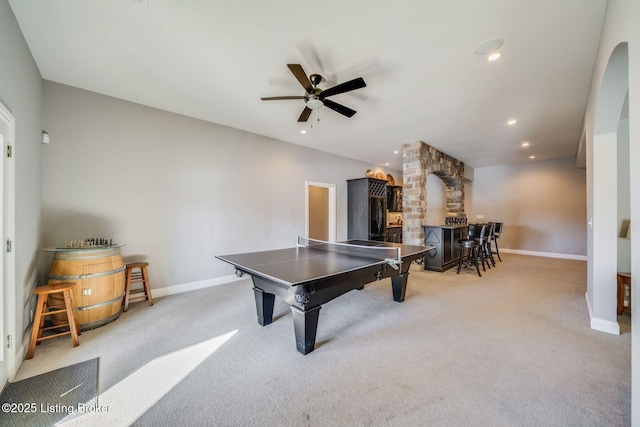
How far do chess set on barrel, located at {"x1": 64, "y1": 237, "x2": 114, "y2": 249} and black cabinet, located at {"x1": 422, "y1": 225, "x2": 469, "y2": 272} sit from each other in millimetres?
5321

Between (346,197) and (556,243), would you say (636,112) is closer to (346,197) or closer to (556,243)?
(346,197)

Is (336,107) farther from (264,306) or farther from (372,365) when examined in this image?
(372,365)

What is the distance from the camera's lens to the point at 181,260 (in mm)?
3686

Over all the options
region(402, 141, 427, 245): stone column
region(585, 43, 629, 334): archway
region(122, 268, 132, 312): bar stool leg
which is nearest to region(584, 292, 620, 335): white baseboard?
region(585, 43, 629, 334): archway

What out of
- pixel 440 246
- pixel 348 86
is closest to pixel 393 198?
pixel 440 246

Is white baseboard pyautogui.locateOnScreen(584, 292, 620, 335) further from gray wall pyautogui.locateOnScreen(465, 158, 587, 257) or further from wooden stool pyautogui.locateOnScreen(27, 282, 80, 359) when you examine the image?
gray wall pyautogui.locateOnScreen(465, 158, 587, 257)

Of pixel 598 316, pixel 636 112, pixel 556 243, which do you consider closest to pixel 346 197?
pixel 598 316

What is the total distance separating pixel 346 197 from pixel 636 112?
540 cm

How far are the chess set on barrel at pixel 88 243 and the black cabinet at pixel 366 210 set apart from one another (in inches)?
189

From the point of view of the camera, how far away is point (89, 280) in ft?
8.03

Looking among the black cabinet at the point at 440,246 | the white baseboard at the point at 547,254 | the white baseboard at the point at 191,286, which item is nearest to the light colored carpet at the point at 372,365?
the white baseboard at the point at 191,286

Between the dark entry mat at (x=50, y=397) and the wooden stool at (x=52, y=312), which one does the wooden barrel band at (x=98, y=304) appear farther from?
the dark entry mat at (x=50, y=397)

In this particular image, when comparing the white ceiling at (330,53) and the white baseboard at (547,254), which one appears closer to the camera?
the white ceiling at (330,53)

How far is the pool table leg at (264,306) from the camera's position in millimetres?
2552
